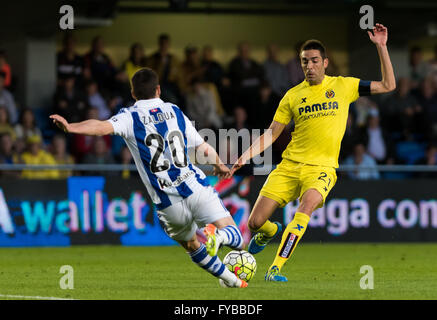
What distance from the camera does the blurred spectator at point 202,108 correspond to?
17.9 metres

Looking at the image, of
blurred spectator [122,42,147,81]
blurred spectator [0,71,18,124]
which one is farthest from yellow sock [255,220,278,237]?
blurred spectator [122,42,147,81]

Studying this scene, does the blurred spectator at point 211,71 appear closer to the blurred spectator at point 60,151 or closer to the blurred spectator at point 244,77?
the blurred spectator at point 244,77

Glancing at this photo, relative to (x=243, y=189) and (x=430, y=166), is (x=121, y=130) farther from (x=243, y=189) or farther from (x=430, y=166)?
(x=430, y=166)

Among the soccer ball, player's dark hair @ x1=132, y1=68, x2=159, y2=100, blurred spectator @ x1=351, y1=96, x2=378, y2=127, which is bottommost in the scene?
the soccer ball

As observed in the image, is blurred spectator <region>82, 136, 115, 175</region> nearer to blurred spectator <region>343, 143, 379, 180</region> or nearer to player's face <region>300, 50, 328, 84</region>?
blurred spectator <region>343, 143, 379, 180</region>

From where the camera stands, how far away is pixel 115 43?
2173cm

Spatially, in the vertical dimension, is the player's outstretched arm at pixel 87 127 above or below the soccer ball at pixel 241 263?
above

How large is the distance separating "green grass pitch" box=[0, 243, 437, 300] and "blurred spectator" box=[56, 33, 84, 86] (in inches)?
175

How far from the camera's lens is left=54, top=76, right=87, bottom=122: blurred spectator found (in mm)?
17266

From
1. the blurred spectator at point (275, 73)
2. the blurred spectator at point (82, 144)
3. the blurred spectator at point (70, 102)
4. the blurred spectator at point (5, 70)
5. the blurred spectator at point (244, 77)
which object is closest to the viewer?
the blurred spectator at point (82, 144)

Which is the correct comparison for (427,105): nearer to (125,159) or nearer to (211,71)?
(211,71)

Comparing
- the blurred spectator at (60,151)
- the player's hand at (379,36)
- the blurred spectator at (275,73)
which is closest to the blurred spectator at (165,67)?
the blurred spectator at (275,73)

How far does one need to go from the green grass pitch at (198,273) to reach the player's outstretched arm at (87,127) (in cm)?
137
